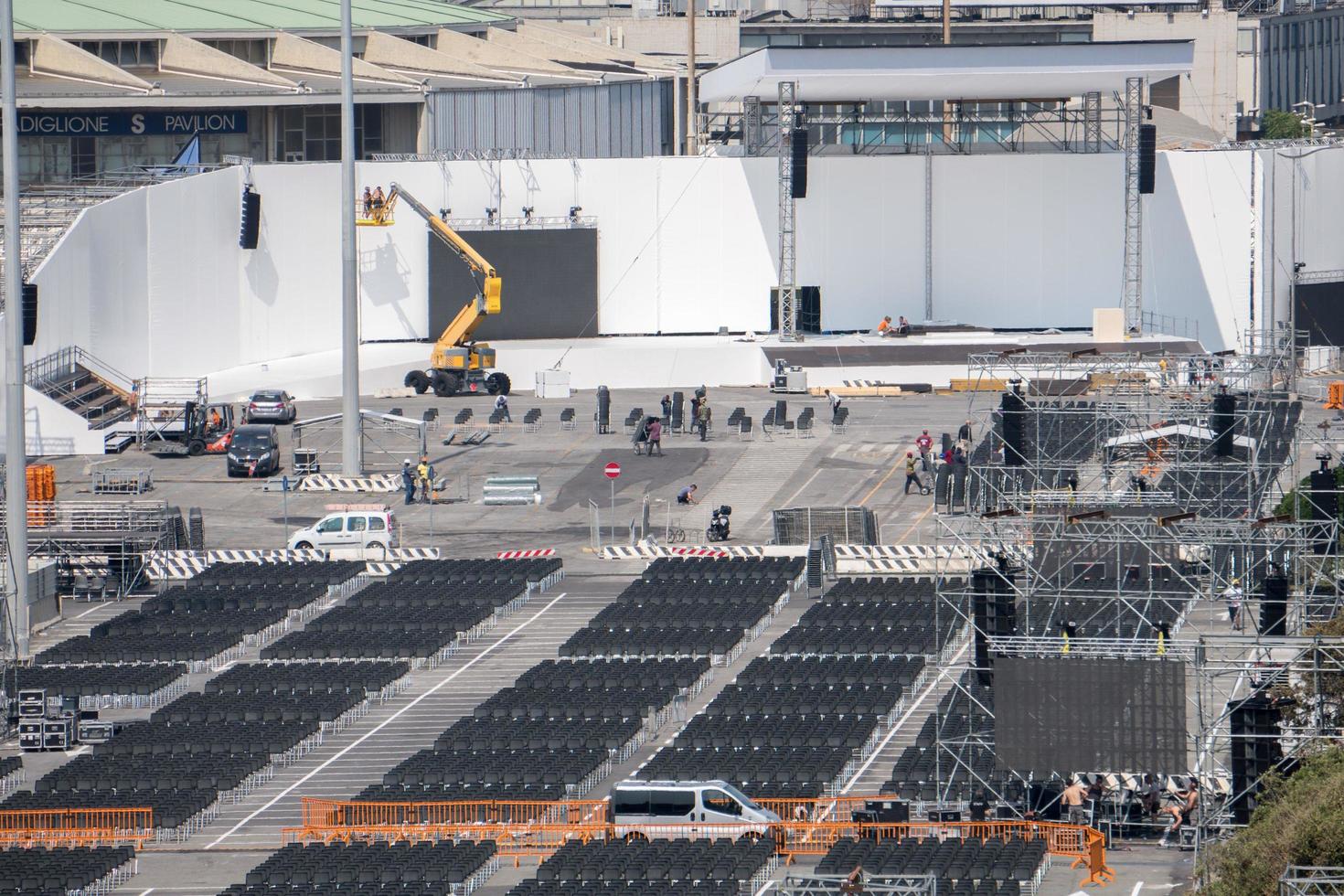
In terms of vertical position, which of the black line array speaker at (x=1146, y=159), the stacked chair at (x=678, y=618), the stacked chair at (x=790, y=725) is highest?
the black line array speaker at (x=1146, y=159)

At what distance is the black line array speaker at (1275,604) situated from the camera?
43.3 meters

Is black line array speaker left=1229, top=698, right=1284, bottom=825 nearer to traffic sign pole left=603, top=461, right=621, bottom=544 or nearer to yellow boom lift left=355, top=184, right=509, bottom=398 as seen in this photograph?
traffic sign pole left=603, top=461, right=621, bottom=544

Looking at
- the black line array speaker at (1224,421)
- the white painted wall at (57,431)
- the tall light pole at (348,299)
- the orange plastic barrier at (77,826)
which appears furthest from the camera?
the white painted wall at (57,431)

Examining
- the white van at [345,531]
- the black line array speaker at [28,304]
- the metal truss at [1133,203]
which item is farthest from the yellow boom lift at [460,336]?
the black line array speaker at [28,304]

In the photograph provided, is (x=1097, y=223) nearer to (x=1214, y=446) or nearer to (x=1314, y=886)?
(x=1214, y=446)

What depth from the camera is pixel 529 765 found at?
149 feet

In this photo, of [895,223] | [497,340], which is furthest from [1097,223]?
[497,340]

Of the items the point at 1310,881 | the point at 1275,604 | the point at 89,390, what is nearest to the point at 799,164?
the point at 89,390

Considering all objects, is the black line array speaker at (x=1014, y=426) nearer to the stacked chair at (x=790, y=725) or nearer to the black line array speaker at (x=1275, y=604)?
the stacked chair at (x=790, y=725)

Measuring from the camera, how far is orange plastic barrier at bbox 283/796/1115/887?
40.0m

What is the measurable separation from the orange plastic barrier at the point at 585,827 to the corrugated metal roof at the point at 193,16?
69884mm

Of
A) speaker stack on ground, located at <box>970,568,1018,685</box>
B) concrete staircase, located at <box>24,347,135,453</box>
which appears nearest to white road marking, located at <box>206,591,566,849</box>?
speaker stack on ground, located at <box>970,568,1018,685</box>

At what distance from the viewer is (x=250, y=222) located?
95.6 m

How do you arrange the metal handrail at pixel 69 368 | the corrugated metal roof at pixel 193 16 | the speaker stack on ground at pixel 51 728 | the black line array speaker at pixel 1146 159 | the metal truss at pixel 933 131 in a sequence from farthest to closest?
the corrugated metal roof at pixel 193 16 → the metal truss at pixel 933 131 → the black line array speaker at pixel 1146 159 → the metal handrail at pixel 69 368 → the speaker stack on ground at pixel 51 728
